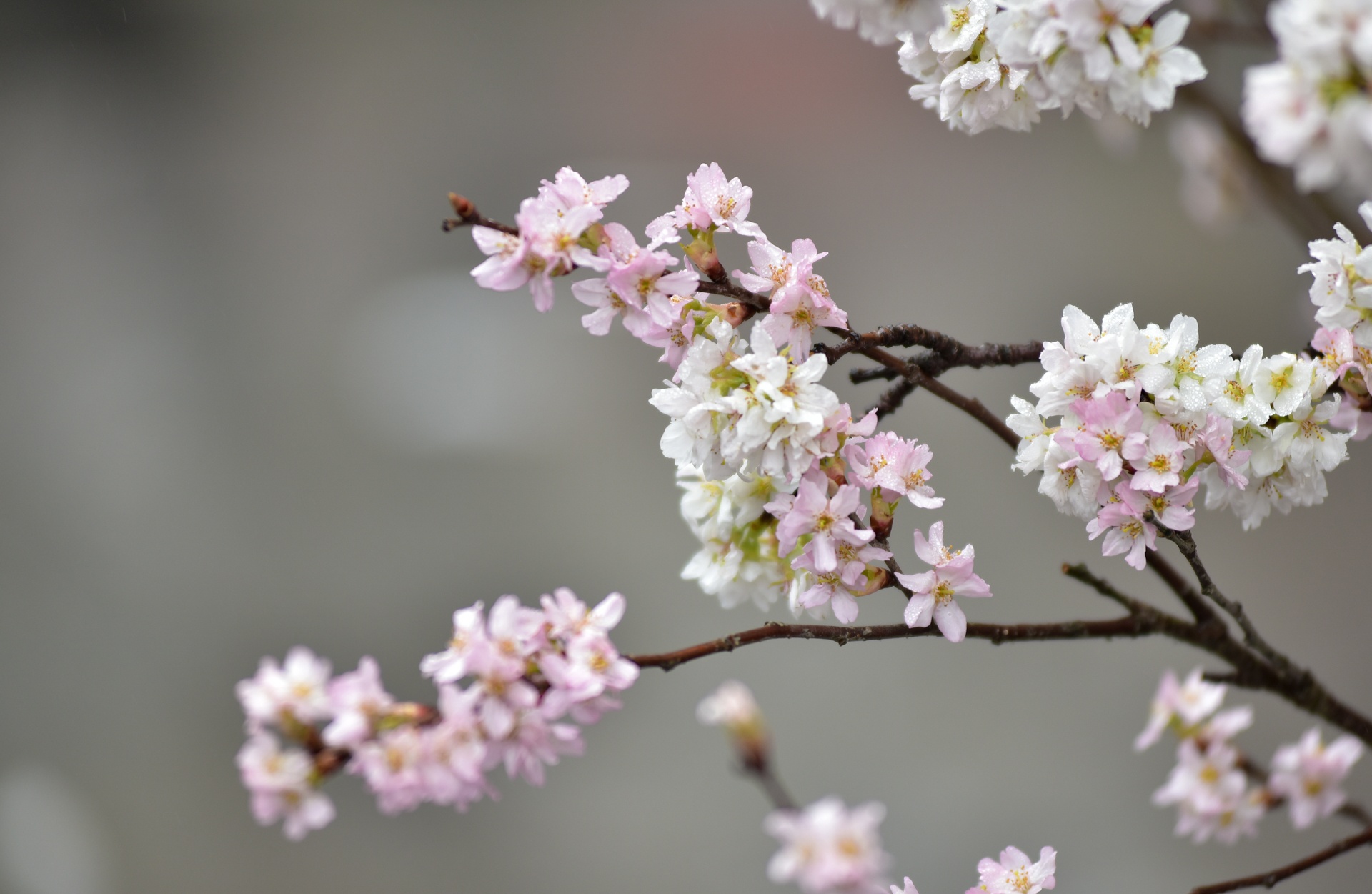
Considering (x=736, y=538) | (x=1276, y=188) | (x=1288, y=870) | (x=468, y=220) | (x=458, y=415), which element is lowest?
(x=1288, y=870)

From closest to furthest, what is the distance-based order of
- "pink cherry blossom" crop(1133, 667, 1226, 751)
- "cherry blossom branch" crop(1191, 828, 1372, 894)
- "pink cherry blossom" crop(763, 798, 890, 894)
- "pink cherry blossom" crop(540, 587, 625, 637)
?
1. "pink cherry blossom" crop(763, 798, 890, 894)
2. "pink cherry blossom" crop(540, 587, 625, 637)
3. "cherry blossom branch" crop(1191, 828, 1372, 894)
4. "pink cherry blossom" crop(1133, 667, 1226, 751)

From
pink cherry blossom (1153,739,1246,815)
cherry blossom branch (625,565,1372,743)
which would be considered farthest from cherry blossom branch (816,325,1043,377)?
pink cherry blossom (1153,739,1246,815)

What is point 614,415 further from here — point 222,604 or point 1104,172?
point 1104,172

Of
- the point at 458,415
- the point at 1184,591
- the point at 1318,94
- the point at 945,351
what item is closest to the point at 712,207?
the point at 945,351

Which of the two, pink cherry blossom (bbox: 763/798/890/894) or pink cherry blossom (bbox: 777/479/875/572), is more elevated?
pink cherry blossom (bbox: 777/479/875/572)

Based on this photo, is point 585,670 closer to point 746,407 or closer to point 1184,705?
point 746,407

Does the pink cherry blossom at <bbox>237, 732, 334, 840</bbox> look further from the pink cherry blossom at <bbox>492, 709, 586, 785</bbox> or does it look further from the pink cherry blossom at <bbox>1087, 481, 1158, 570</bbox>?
the pink cherry blossom at <bbox>1087, 481, 1158, 570</bbox>
